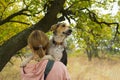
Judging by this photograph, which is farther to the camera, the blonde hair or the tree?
the tree

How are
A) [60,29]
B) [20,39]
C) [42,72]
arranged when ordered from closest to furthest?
[42,72], [60,29], [20,39]

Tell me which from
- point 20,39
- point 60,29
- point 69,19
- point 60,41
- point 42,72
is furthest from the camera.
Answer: point 69,19

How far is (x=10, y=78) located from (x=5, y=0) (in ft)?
35.5

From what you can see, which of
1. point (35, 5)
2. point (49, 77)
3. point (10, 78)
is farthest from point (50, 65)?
point (10, 78)

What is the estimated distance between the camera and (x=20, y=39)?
11.2 metres

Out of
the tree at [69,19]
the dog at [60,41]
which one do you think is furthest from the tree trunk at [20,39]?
the dog at [60,41]

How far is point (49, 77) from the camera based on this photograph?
169 inches

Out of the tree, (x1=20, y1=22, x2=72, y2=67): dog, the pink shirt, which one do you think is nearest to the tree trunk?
the tree

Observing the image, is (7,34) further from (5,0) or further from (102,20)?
(102,20)

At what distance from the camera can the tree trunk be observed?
11133 millimetres

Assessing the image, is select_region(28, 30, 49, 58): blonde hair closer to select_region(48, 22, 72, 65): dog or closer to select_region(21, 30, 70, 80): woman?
select_region(21, 30, 70, 80): woman

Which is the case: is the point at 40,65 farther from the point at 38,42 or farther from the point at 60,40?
the point at 60,40

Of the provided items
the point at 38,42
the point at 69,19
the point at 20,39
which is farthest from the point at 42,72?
the point at 69,19

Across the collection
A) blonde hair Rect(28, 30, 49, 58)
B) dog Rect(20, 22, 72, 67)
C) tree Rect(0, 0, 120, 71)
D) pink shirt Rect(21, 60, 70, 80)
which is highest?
blonde hair Rect(28, 30, 49, 58)
